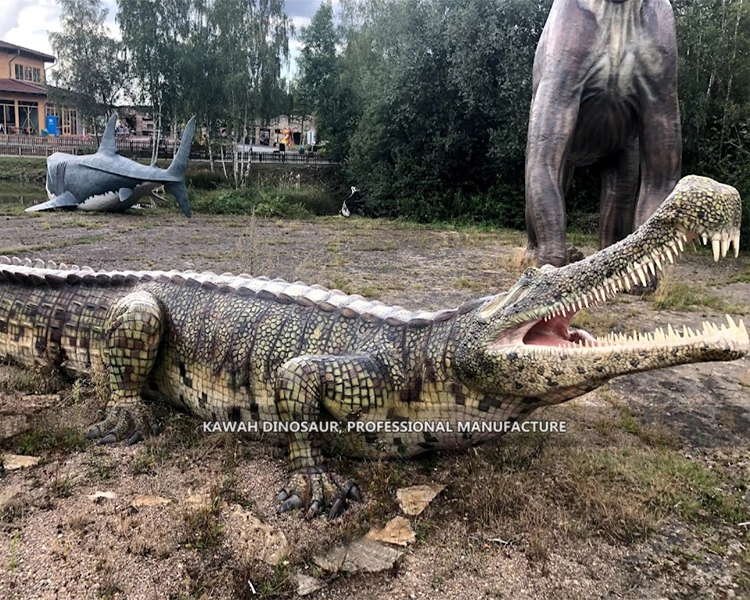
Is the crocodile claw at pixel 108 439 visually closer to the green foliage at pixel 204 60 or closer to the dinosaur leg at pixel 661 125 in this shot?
the dinosaur leg at pixel 661 125

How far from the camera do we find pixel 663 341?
2.28 m

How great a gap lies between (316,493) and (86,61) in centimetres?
2594

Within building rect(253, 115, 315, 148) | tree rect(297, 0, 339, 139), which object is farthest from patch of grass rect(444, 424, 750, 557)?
building rect(253, 115, 315, 148)

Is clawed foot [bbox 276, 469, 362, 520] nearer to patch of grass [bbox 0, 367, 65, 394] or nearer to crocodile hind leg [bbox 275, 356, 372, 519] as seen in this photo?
crocodile hind leg [bbox 275, 356, 372, 519]

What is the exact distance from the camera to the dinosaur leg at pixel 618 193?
25.3 feet

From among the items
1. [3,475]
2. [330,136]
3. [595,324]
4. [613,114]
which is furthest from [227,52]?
[3,475]

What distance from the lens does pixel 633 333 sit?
245 centimetres

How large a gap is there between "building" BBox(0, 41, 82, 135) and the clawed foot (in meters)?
31.6

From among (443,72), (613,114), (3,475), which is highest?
(443,72)

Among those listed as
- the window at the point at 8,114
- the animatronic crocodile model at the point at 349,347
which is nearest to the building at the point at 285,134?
the window at the point at 8,114

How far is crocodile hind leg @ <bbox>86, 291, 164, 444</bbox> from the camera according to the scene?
3.30 meters

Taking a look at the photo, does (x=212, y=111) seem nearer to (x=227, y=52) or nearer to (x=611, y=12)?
(x=227, y=52)

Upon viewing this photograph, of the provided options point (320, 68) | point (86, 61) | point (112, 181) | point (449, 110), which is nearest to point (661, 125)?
point (449, 110)

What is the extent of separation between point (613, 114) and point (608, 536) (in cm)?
556
